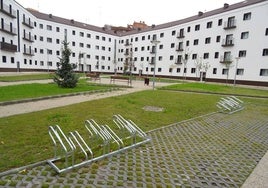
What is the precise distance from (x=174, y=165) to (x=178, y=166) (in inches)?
3.1

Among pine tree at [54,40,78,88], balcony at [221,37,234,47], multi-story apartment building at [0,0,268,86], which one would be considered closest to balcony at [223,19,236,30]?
multi-story apartment building at [0,0,268,86]

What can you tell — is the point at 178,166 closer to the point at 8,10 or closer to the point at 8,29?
the point at 8,29

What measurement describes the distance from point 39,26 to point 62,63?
43677 mm

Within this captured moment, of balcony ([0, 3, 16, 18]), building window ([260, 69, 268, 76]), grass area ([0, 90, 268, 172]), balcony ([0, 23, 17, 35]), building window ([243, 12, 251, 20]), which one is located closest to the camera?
grass area ([0, 90, 268, 172])

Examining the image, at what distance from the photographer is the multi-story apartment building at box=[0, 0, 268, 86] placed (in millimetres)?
32581

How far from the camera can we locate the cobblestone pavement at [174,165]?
3070 millimetres

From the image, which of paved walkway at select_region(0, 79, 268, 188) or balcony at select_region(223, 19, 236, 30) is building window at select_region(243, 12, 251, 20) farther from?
paved walkway at select_region(0, 79, 268, 188)

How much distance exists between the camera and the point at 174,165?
12.3 feet

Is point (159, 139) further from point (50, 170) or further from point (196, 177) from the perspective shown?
point (50, 170)

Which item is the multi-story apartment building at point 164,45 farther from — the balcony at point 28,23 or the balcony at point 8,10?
the balcony at point 28,23

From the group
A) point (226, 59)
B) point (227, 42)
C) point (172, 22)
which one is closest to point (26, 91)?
point (226, 59)

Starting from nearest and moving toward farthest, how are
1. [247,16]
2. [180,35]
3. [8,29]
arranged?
[247,16], [8,29], [180,35]

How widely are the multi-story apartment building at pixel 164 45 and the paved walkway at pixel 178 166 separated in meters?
14.8

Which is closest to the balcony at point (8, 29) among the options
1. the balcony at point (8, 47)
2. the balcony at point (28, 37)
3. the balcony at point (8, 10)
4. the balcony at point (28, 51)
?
the balcony at point (8, 10)
